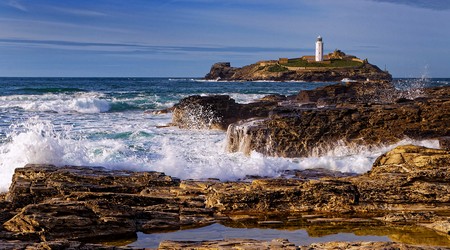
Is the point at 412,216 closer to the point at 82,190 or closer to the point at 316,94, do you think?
the point at 82,190

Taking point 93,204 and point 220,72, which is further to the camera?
point 220,72

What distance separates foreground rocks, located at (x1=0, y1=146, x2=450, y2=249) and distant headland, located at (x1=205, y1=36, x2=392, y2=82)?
110772mm

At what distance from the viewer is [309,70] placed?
126 metres

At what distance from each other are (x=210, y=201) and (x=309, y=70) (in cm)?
12024

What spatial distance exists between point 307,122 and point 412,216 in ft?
25.8

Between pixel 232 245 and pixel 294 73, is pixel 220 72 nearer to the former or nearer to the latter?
pixel 294 73

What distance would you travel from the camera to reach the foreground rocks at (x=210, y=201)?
720 cm

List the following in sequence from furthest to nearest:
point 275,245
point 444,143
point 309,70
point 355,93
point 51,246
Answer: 1. point 309,70
2. point 355,93
3. point 444,143
4. point 275,245
5. point 51,246

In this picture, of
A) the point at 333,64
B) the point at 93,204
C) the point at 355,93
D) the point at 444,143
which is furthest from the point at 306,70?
the point at 93,204

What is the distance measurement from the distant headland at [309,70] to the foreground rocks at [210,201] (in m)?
111

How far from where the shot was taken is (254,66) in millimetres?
145500

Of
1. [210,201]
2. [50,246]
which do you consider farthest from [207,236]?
[50,246]

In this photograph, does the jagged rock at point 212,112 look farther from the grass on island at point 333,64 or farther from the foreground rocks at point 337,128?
the grass on island at point 333,64

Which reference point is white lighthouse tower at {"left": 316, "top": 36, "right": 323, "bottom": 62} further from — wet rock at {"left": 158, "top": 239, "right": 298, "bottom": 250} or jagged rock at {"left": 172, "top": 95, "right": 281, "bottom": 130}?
wet rock at {"left": 158, "top": 239, "right": 298, "bottom": 250}
